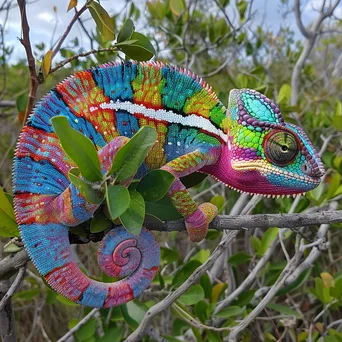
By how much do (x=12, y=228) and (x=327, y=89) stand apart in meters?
3.71

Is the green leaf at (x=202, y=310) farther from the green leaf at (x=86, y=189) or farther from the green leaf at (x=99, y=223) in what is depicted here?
the green leaf at (x=86, y=189)

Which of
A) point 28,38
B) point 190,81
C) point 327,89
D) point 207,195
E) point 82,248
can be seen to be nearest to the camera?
point 28,38

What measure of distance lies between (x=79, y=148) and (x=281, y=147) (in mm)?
544

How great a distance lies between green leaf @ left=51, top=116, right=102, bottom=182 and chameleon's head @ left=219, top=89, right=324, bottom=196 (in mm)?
457

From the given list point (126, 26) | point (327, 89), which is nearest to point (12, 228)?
point (126, 26)

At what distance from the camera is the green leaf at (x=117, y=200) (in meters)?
0.66

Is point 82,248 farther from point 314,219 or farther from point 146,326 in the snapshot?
point 314,219

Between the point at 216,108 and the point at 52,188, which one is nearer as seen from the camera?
the point at 52,188

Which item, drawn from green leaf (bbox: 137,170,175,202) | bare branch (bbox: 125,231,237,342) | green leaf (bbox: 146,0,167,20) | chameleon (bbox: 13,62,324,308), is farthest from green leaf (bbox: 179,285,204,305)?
green leaf (bbox: 146,0,167,20)

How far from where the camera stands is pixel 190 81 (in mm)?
1117

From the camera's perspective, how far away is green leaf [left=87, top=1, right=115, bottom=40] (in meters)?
0.99

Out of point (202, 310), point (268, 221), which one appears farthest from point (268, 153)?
point (202, 310)

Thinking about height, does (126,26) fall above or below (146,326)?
above

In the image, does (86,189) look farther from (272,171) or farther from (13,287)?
(272,171)
